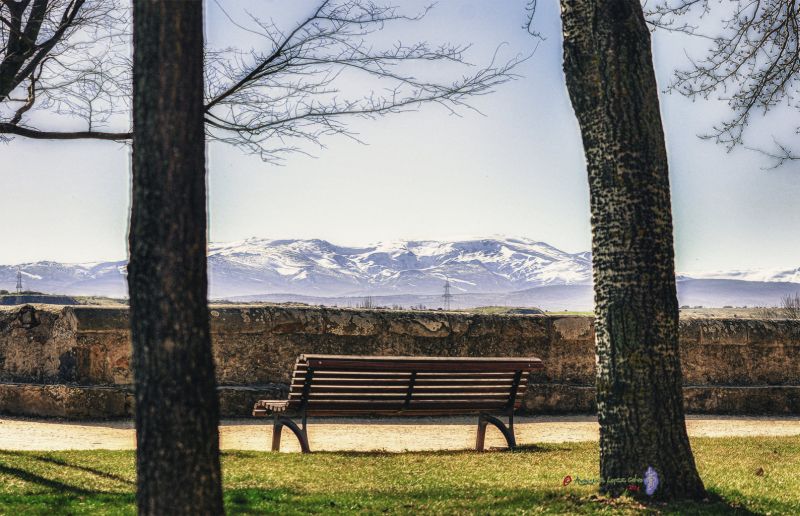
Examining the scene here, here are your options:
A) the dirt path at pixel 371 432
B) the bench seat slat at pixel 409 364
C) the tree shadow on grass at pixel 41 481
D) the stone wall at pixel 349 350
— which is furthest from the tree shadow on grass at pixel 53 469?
the stone wall at pixel 349 350

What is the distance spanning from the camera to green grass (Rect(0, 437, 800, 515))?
4.82 metres

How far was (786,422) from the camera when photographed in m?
10.2

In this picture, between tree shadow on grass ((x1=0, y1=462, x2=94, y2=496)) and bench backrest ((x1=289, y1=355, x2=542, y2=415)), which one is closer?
tree shadow on grass ((x1=0, y1=462, x2=94, y2=496))

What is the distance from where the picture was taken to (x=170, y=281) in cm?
321

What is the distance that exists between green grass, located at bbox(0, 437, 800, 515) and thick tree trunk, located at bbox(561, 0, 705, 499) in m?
0.32

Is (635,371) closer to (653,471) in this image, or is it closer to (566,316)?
(653,471)

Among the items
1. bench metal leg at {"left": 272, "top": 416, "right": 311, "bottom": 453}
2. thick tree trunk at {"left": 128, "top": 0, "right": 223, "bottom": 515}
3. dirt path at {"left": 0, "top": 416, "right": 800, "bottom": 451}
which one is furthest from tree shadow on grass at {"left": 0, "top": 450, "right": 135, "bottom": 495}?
thick tree trunk at {"left": 128, "top": 0, "right": 223, "bottom": 515}

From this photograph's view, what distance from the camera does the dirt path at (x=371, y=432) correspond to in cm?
780

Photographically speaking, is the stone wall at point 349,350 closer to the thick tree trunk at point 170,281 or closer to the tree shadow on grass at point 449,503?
the tree shadow on grass at point 449,503

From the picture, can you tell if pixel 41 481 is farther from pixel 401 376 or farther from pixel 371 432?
pixel 371 432

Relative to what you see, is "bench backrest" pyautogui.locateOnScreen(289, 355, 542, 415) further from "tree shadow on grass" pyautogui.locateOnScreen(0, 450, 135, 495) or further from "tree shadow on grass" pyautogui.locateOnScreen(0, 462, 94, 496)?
"tree shadow on grass" pyautogui.locateOnScreen(0, 462, 94, 496)

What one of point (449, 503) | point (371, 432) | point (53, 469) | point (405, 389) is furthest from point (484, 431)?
point (53, 469)

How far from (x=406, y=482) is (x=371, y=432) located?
10.3 feet

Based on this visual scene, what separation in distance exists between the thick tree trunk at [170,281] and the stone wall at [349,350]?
6.35 meters
